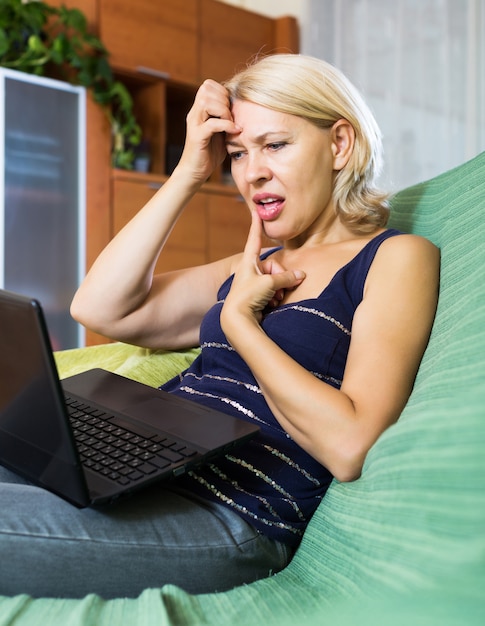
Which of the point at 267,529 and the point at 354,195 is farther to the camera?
the point at 354,195

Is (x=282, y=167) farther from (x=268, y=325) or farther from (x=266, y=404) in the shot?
(x=266, y=404)

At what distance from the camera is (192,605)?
75 centimetres

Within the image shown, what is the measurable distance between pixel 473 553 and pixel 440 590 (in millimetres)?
39

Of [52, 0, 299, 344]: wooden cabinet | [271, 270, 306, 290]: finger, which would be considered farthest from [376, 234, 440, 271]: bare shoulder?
[52, 0, 299, 344]: wooden cabinet

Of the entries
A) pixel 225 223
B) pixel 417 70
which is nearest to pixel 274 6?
pixel 417 70

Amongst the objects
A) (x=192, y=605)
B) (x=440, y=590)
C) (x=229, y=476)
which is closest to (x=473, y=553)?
(x=440, y=590)

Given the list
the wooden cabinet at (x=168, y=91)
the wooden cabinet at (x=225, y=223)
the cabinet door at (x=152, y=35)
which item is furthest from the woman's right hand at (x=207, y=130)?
the wooden cabinet at (x=225, y=223)

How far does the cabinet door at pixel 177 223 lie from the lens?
12.5ft

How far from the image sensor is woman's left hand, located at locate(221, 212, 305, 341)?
40.9 inches

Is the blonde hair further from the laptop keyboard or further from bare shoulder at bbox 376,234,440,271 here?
the laptop keyboard

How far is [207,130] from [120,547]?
2.59ft

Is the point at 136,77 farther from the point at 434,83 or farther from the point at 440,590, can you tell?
the point at 440,590

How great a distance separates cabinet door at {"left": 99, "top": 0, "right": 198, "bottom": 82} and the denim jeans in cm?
331

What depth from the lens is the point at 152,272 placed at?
1.39 metres
